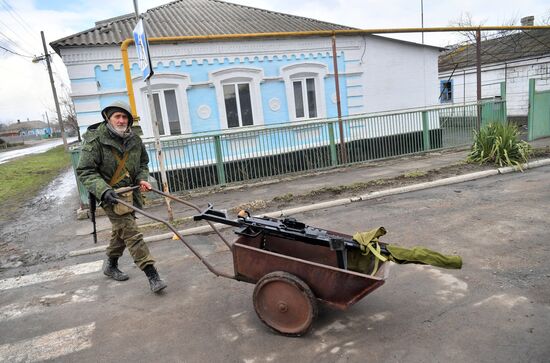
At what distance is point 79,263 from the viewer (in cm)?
527

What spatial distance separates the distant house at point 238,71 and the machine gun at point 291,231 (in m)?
8.19

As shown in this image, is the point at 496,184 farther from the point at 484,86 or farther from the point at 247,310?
the point at 484,86

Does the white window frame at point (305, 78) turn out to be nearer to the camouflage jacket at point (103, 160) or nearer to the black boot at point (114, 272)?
the camouflage jacket at point (103, 160)

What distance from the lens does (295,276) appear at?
2.97m

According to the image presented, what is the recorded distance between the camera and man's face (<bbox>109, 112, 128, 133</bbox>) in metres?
3.94

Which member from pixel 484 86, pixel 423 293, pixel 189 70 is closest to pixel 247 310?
pixel 423 293

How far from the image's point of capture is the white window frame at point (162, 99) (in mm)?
10570

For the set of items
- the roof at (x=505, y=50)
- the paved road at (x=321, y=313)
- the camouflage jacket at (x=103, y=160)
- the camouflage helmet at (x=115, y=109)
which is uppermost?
the roof at (x=505, y=50)

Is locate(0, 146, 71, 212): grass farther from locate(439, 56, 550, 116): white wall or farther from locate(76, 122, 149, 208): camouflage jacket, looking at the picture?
locate(439, 56, 550, 116): white wall

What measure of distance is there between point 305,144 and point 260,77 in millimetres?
3001

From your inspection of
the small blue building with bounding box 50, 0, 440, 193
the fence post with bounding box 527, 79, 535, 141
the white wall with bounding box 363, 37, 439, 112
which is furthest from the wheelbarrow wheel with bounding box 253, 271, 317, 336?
the fence post with bounding box 527, 79, 535, 141

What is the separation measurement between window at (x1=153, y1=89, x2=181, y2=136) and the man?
22.9 ft

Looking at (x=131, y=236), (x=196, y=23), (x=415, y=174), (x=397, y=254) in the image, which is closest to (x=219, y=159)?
(x=415, y=174)

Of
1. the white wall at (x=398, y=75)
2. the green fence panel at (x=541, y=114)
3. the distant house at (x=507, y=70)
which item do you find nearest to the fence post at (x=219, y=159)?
the white wall at (x=398, y=75)
